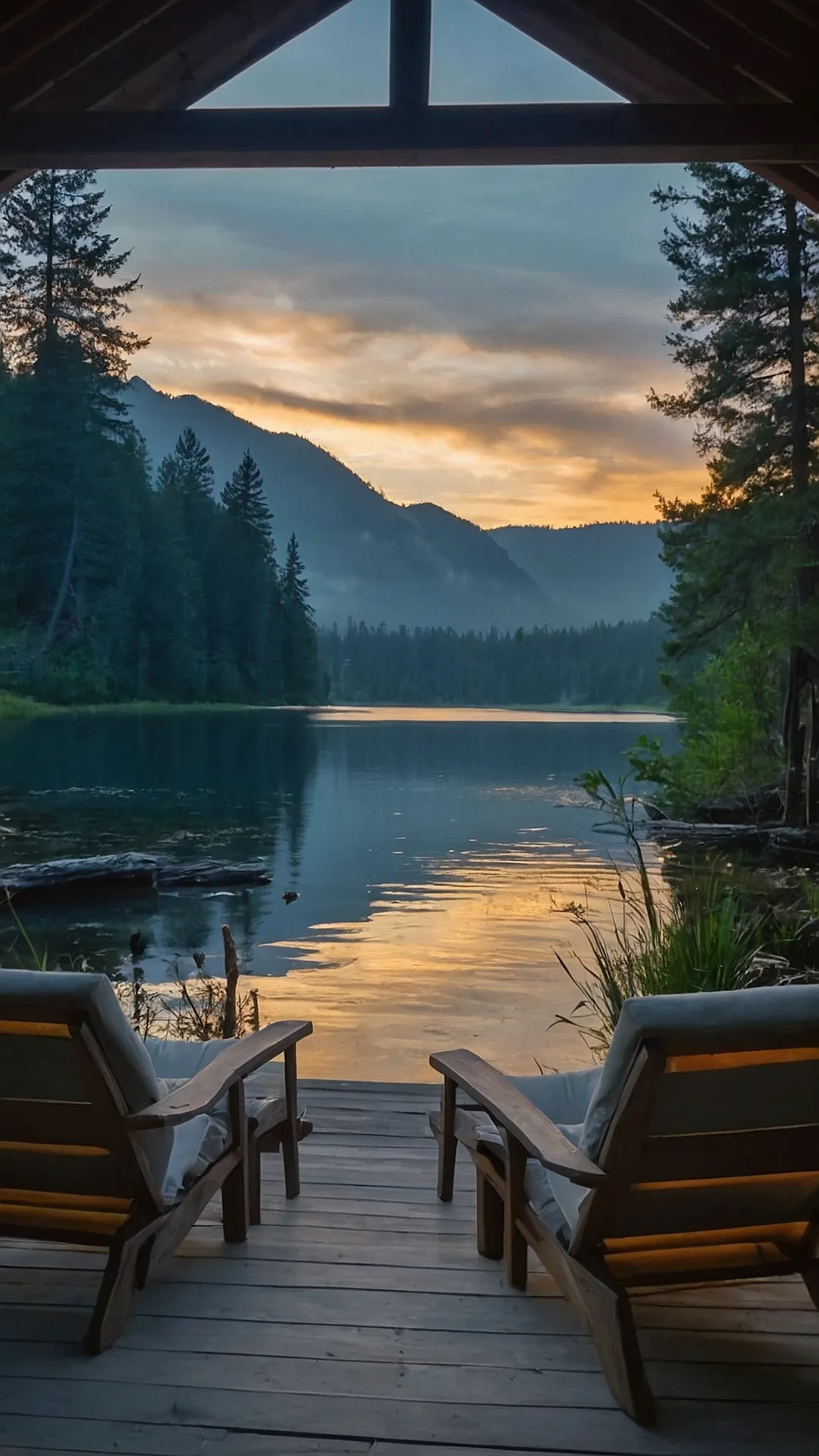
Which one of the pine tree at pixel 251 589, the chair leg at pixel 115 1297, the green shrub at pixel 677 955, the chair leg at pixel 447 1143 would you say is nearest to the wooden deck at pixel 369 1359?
the chair leg at pixel 115 1297

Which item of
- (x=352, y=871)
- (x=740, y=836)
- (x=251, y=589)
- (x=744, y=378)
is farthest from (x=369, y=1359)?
(x=251, y=589)

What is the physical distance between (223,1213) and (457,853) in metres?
14.0

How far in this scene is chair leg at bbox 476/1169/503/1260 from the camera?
248cm

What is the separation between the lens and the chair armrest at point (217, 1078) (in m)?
2.02

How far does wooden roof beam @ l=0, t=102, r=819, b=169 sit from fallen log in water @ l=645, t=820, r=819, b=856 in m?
9.00

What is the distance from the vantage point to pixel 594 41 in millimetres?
3846

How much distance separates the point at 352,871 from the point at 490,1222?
12709mm

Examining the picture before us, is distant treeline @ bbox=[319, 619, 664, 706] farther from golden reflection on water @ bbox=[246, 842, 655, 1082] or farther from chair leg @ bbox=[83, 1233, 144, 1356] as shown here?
A: chair leg @ bbox=[83, 1233, 144, 1356]

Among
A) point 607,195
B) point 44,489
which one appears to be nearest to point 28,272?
point 44,489

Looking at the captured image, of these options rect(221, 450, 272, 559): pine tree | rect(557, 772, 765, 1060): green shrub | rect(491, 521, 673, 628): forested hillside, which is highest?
rect(491, 521, 673, 628): forested hillside

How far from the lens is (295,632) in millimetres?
51500

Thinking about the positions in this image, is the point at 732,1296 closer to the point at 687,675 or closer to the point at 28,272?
the point at 687,675

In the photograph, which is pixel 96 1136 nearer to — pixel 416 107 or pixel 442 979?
pixel 416 107

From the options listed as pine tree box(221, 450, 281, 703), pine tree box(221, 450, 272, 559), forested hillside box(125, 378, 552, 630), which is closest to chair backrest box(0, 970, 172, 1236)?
pine tree box(221, 450, 281, 703)
